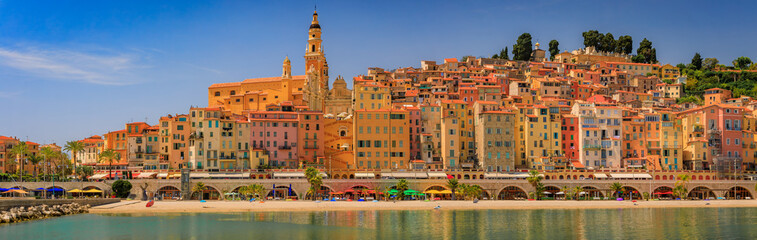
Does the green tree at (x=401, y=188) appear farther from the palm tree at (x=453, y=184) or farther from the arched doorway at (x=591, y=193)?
the arched doorway at (x=591, y=193)

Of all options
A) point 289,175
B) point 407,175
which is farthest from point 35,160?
point 407,175

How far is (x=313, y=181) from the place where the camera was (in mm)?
94125

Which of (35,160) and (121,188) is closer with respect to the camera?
(121,188)

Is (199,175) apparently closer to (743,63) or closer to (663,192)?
(663,192)

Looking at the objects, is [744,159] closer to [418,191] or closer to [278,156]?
[418,191]

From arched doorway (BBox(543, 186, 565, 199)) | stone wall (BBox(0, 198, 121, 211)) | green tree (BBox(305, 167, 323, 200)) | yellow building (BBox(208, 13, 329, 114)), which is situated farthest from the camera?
yellow building (BBox(208, 13, 329, 114))

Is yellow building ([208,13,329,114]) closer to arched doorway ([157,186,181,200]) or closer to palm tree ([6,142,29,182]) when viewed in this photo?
arched doorway ([157,186,181,200])

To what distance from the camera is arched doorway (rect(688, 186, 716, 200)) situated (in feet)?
334

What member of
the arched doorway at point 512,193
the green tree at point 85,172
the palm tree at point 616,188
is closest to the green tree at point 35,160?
the green tree at point 85,172

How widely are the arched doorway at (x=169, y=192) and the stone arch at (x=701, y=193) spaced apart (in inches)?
2537

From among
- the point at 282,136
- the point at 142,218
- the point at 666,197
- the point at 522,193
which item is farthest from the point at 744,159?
the point at 142,218

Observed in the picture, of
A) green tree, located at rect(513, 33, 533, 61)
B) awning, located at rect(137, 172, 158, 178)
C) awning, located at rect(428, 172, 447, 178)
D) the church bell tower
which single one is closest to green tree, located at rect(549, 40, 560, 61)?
green tree, located at rect(513, 33, 533, 61)

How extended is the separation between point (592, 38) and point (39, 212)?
12490cm

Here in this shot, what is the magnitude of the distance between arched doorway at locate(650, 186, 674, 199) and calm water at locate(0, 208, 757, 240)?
508 inches
